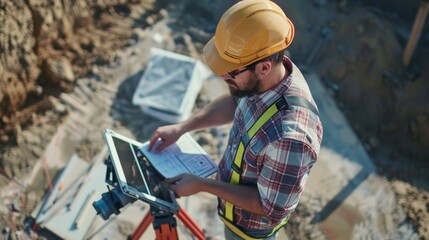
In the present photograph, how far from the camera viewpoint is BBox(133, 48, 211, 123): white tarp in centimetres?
534

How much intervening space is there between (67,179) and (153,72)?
1.66m

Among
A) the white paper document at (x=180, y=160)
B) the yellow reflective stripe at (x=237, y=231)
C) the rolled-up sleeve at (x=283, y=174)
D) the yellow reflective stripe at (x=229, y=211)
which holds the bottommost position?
the yellow reflective stripe at (x=237, y=231)

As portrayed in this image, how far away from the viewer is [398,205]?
5215mm

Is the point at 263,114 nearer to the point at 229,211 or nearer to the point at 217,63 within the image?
the point at 217,63

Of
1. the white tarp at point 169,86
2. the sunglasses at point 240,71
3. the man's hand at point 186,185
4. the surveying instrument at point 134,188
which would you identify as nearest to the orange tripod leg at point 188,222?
the surveying instrument at point 134,188

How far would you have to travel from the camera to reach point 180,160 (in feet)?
10.4

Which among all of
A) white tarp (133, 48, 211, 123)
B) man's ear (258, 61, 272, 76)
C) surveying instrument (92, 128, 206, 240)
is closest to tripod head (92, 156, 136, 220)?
surveying instrument (92, 128, 206, 240)

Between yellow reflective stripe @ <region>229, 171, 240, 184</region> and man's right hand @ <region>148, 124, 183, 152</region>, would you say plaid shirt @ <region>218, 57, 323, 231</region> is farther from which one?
man's right hand @ <region>148, 124, 183, 152</region>

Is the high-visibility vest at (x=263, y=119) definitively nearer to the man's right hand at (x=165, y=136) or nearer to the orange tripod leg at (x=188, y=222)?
the man's right hand at (x=165, y=136)

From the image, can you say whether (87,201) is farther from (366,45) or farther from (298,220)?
(366,45)

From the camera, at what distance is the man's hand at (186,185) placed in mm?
2689

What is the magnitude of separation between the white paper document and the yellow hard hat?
988 millimetres

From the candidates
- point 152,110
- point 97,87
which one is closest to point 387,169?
point 152,110

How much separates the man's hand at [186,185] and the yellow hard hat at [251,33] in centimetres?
73
